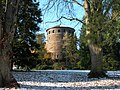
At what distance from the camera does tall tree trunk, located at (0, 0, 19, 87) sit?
10383 millimetres

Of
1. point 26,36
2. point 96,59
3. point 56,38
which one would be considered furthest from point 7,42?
point 56,38

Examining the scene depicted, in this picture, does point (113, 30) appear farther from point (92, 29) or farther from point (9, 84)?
point (9, 84)

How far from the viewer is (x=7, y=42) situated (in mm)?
10500

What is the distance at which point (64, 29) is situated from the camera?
7744 centimetres

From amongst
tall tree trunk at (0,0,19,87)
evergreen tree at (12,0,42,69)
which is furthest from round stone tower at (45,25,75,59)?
tall tree trunk at (0,0,19,87)

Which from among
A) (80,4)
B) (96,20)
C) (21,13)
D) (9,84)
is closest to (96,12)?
(96,20)

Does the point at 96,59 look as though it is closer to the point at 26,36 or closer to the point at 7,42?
the point at 7,42

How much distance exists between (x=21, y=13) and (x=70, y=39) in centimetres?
3308

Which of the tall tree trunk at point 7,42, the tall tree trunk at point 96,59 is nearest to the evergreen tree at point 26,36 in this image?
the tall tree trunk at point 96,59

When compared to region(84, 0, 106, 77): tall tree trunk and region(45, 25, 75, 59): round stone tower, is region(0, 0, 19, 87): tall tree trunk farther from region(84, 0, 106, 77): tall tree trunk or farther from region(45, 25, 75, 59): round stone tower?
region(45, 25, 75, 59): round stone tower

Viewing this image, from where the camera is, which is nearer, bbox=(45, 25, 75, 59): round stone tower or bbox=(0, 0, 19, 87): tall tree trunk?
bbox=(0, 0, 19, 87): tall tree trunk

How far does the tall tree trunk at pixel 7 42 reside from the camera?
34.1ft

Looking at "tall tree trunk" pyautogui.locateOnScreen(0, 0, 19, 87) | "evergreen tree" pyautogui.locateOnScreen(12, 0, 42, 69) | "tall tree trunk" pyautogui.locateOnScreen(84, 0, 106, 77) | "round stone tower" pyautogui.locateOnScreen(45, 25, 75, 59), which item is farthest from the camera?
"round stone tower" pyautogui.locateOnScreen(45, 25, 75, 59)

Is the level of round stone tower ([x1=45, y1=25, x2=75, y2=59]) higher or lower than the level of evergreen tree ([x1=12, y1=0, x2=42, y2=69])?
higher
